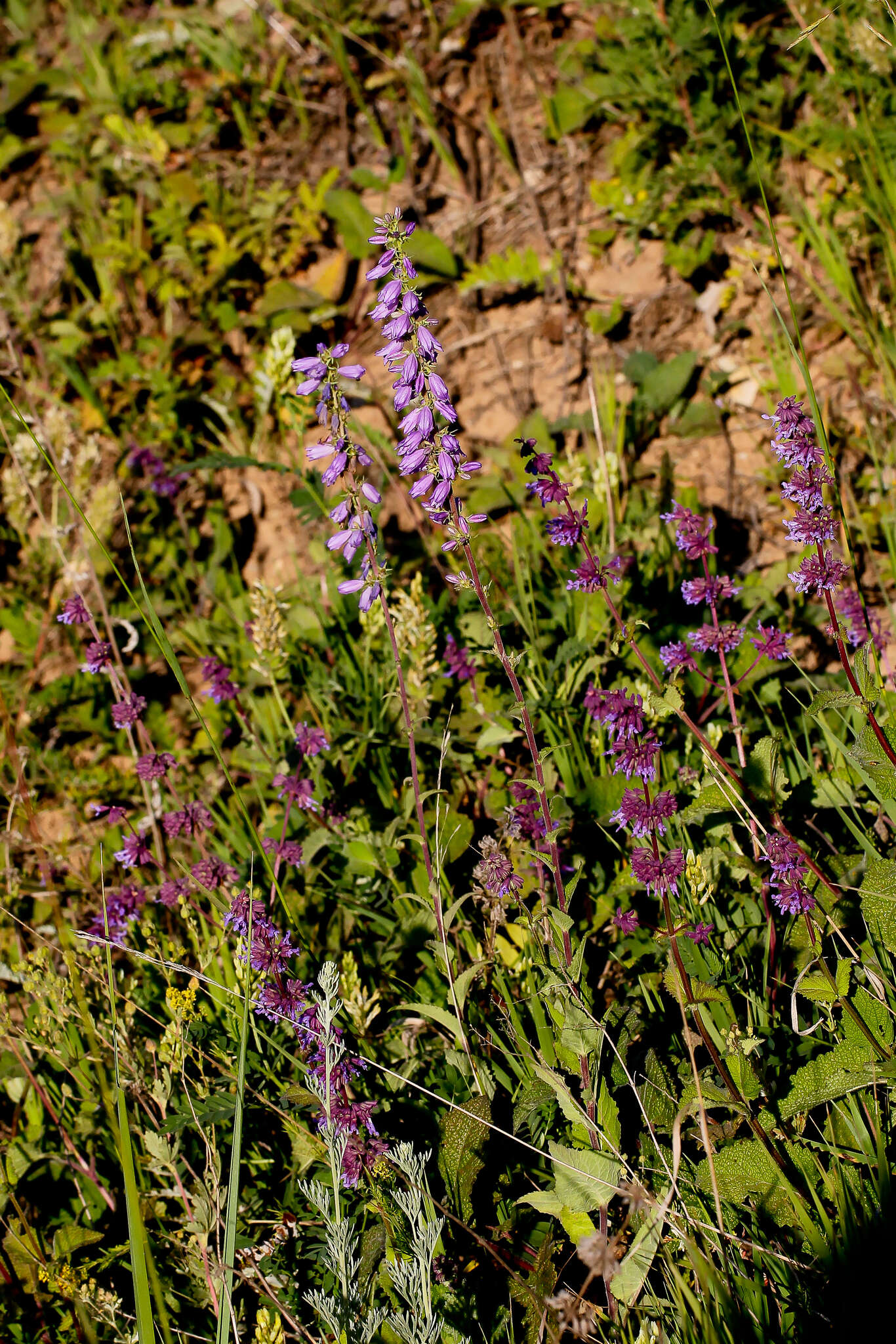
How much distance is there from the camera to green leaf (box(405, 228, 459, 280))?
184 inches

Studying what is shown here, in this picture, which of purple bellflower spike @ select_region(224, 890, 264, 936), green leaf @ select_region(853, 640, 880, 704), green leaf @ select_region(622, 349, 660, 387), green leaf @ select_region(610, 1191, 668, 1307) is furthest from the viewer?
green leaf @ select_region(622, 349, 660, 387)

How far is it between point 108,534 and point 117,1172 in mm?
2722

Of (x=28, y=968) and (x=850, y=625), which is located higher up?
(x=850, y=625)

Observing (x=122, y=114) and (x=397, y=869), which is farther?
(x=122, y=114)

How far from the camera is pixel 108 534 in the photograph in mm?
4363

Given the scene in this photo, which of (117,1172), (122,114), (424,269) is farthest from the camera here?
(122,114)

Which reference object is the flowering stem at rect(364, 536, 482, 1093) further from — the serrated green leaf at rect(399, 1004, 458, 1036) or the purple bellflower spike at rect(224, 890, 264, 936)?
the purple bellflower spike at rect(224, 890, 264, 936)

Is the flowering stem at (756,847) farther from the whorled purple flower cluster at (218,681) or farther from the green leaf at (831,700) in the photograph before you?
the whorled purple flower cluster at (218,681)

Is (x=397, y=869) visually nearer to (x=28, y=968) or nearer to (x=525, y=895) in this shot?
(x=525, y=895)

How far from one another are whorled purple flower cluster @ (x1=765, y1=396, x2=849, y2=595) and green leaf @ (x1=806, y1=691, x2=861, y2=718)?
0.70ft

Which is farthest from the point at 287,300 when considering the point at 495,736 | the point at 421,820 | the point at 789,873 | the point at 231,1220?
the point at 231,1220

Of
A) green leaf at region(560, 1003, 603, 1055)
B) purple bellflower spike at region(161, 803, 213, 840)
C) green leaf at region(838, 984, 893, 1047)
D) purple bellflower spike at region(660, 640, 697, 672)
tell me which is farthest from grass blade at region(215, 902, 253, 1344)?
purple bellflower spike at region(660, 640, 697, 672)

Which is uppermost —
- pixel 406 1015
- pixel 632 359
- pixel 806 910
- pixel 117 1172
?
pixel 632 359

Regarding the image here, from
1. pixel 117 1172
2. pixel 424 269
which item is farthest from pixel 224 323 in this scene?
pixel 117 1172
